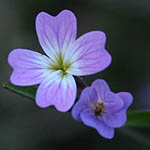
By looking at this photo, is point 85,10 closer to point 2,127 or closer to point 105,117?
point 2,127

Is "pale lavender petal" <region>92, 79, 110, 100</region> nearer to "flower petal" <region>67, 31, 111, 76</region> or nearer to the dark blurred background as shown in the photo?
"flower petal" <region>67, 31, 111, 76</region>

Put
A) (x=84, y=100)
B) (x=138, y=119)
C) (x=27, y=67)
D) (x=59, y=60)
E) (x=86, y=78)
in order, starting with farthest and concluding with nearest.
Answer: (x=86, y=78) → (x=138, y=119) → (x=59, y=60) → (x=27, y=67) → (x=84, y=100)

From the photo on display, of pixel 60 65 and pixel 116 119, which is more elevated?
pixel 60 65

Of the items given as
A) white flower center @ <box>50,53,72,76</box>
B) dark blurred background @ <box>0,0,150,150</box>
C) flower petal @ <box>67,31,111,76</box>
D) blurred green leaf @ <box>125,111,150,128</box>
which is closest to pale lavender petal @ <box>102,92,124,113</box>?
flower petal @ <box>67,31,111,76</box>

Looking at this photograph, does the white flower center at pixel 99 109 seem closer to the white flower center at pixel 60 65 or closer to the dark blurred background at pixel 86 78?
the white flower center at pixel 60 65

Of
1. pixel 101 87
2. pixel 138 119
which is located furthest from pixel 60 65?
pixel 138 119

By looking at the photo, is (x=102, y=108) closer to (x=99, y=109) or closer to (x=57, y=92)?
(x=99, y=109)

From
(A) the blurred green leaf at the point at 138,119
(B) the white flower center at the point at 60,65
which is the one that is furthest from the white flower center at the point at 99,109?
(A) the blurred green leaf at the point at 138,119
